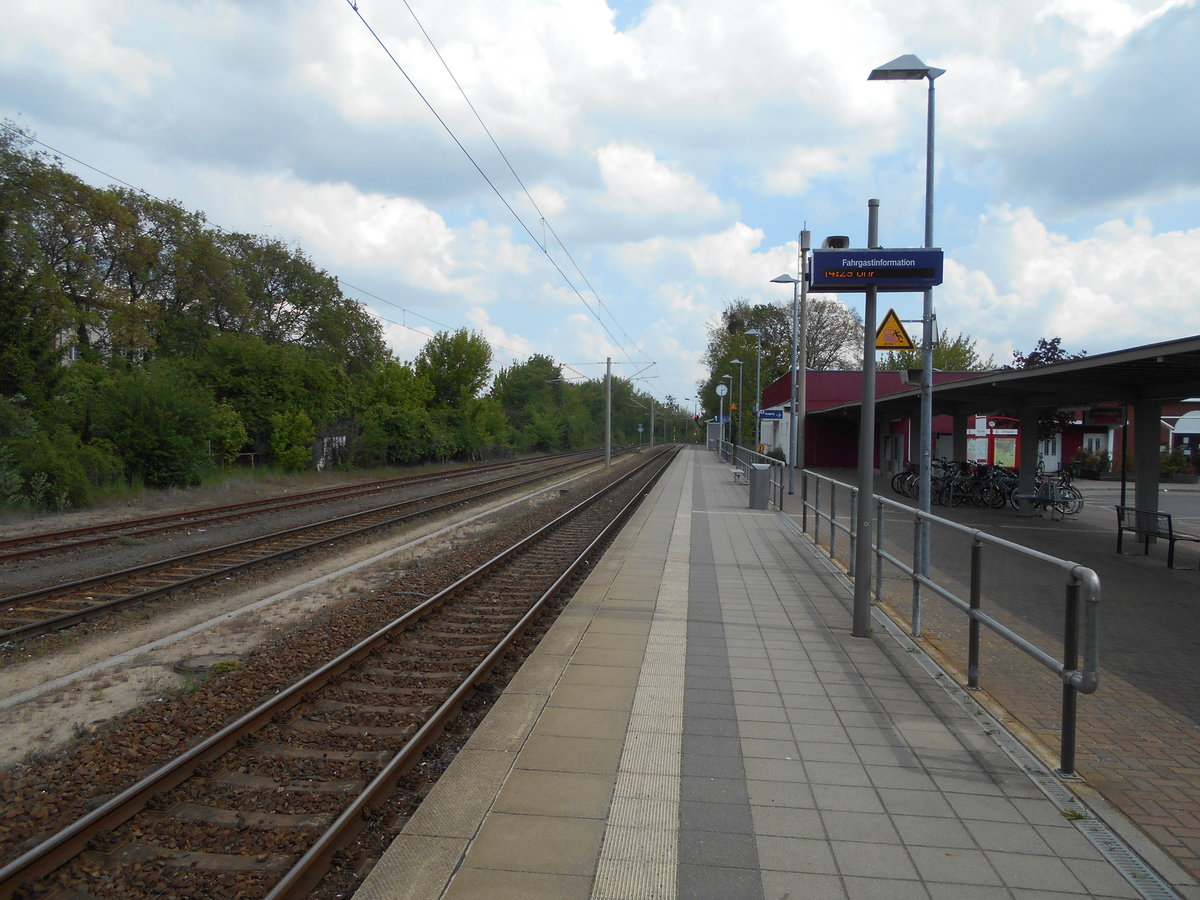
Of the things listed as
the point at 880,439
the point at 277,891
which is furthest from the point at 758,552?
the point at 880,439

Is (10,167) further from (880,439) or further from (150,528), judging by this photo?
(880,439)

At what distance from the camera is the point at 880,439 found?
36.2 m

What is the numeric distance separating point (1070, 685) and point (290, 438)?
1221 inches

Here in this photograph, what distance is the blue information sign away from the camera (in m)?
7.12

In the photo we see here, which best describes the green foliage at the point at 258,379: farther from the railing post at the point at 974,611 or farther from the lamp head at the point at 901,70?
the railing post at the point at 974,611

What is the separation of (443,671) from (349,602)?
3.01m

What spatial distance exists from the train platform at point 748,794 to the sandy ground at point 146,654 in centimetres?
264

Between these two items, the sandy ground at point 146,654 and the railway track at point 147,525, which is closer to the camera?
the sandy ground at point 146,654

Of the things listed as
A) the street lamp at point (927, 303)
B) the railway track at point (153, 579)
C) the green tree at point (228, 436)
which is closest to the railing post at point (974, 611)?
the street lamp at point (927, 303)

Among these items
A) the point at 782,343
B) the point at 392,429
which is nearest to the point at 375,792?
the point at 392,429

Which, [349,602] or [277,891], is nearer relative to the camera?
[277,891]

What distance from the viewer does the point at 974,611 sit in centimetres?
564

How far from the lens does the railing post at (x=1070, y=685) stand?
13.6ft

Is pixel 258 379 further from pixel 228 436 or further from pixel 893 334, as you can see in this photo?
pixel 893 334
